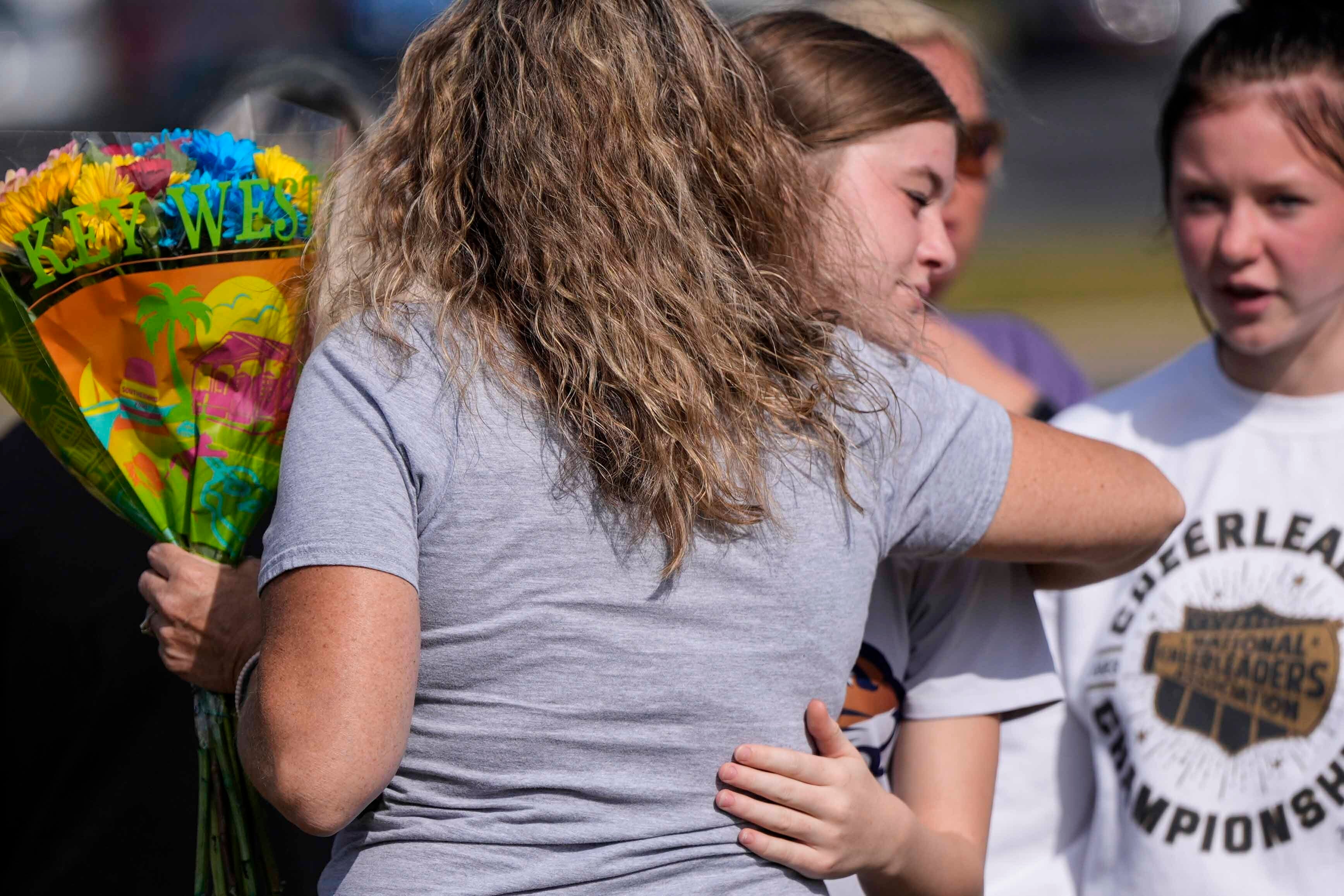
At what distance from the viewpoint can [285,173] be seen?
1.64 meters

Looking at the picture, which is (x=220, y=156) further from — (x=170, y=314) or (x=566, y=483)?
(x=566, y=483)

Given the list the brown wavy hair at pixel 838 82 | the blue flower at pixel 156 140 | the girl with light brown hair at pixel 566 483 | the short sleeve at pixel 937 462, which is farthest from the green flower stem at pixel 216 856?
the brown wavy hair at pixel 838 82

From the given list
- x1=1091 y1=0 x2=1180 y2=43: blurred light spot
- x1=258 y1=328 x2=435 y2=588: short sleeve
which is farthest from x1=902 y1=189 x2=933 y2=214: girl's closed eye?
x1=1091 y1=0 x2=1180 y2=43: blurred light spot

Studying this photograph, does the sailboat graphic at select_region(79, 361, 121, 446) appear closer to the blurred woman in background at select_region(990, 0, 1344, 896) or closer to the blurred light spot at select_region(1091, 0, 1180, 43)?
the blurred woman in background at select_region(990, 0, 1344, 896)

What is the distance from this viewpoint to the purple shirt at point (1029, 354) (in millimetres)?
3422

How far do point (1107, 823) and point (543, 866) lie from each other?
4.47 ft

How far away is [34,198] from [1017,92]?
2.35 m

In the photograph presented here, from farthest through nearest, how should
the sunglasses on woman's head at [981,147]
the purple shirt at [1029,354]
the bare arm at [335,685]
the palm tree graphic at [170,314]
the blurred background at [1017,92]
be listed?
the blurred background at [1017,92] → the purple shirt at [1029,354] → the sunglasses on woman's head at [981,147] → the palm tree graphic at [170,314] → the bare arm at [335,685]

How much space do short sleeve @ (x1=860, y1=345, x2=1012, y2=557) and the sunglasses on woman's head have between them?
1170 mm

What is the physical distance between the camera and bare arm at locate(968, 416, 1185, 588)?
1.54 m

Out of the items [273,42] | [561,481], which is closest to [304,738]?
[561,481]

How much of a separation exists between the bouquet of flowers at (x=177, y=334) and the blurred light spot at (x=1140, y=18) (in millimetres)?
15553

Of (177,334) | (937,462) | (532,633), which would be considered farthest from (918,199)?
(177,334)

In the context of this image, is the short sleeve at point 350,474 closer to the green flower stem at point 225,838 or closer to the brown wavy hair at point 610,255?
the brown wavy hair at point 610,255
